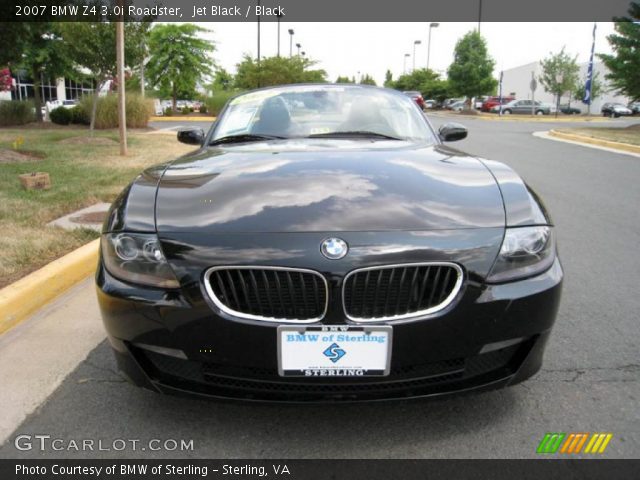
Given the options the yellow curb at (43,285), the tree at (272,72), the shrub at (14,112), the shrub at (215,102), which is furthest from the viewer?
the tree at (272,72)

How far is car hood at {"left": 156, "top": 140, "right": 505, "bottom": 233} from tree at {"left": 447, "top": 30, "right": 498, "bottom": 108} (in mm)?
44115

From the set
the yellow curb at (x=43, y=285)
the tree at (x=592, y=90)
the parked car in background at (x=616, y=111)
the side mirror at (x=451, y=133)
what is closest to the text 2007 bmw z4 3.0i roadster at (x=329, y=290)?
the yellow curb at (x=43, y=285)

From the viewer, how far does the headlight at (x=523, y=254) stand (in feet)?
6.63

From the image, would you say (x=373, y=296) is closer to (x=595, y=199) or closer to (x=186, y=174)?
(x=186, y=174)

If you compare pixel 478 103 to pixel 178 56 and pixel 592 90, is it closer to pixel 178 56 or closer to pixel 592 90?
pixel 592 90

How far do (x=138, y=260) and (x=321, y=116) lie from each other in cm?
187

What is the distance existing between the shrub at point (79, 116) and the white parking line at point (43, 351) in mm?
18096

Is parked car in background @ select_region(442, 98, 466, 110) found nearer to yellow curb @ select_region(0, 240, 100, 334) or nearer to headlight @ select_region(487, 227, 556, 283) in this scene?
yellow curb @ select_region(0, 240, 100, 334)

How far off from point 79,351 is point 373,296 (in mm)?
1848

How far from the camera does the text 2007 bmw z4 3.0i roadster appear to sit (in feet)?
6.31
